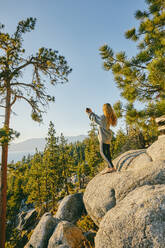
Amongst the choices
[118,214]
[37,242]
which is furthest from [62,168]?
[118,214]

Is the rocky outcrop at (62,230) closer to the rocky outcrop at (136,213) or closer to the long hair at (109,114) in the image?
the rocky outcrop at (136,213)

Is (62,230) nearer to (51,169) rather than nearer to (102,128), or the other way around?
(102,128)

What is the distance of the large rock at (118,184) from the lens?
512 centimetres

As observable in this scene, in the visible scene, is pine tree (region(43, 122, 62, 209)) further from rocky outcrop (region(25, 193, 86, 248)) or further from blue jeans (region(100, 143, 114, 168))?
blue jeans (region(100, 143, 114, 168))

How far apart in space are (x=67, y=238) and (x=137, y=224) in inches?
183

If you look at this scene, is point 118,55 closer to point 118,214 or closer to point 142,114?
point 142,114

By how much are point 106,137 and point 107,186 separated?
79.0 inches

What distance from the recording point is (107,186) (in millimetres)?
6012

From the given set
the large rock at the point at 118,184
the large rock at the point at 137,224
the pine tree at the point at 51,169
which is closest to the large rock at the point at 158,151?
the large rock at the point at 118,184

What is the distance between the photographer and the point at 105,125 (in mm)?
6664

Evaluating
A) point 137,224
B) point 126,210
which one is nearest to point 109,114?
point 126,210

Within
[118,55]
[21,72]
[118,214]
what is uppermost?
[21,72]

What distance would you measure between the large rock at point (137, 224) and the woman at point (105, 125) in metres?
2.65

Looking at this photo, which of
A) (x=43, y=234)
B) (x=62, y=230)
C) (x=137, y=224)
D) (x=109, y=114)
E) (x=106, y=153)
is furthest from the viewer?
(x=43, y=234)
